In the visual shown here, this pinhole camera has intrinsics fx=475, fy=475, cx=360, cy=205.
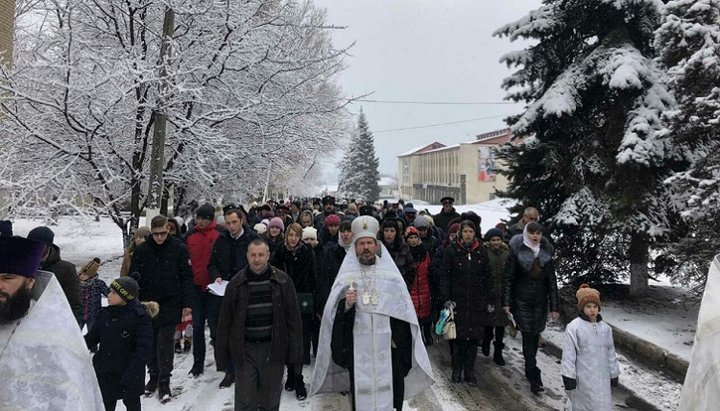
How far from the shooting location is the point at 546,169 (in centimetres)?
941

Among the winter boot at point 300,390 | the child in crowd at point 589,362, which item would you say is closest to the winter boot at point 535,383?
the child in crowd at point 589,362

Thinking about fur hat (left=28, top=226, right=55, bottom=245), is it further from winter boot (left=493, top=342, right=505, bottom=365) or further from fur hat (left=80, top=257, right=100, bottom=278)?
winter boot (left=493, top=342, right=505, bottom=365)

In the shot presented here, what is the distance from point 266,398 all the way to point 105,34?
31.6ft

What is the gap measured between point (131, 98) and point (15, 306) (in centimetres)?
827

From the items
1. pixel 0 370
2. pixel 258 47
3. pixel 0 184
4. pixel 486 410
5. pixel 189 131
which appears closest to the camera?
pixel 0 370

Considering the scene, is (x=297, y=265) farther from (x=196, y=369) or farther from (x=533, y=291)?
(x=533, y=291)

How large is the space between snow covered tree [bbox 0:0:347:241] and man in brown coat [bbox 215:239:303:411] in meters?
5.61

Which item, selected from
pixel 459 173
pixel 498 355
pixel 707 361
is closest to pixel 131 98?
pixel 498 355

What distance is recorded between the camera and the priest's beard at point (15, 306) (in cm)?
200

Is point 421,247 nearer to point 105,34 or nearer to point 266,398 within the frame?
point 266,398

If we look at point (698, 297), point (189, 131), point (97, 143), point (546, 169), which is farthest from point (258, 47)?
point (698, 297)

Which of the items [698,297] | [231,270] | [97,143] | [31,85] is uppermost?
[31,85]

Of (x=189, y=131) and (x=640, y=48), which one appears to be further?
(x=189, y=131)

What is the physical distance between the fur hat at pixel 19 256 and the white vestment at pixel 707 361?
9.25 feet
